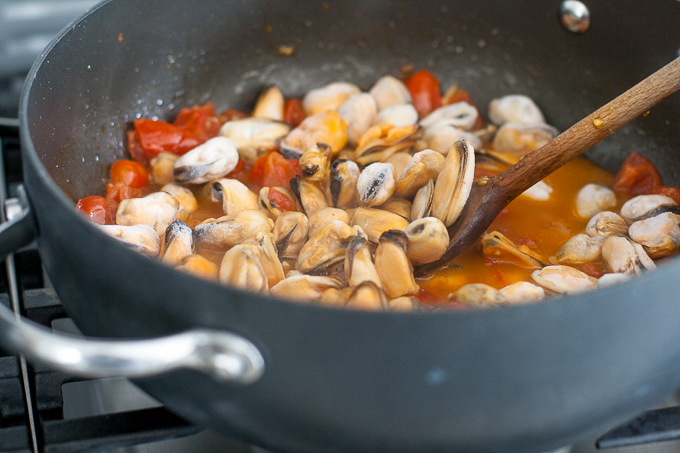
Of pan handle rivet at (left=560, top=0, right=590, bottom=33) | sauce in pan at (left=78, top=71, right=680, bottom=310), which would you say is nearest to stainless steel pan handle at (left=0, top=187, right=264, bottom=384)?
sauce in pan at (left=78, top=71, right=680, bottom=310)

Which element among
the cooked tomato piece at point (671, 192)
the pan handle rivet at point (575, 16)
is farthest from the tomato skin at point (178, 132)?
the cooked tomato piece at point (671, 192)

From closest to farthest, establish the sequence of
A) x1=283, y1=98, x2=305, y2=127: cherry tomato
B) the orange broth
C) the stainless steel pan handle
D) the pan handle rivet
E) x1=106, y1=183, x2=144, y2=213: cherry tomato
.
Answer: the stainless steel pan handle < the orange broth < x1=106, y1=183, x2=144, y2=213: cherry tomato < the pan handle rivet < x1=283, y1=98, x2=305, y2=127: cherry tomato

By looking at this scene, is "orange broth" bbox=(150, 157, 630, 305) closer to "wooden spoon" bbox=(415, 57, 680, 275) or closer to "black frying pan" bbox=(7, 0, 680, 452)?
"wooden spoon" bbox=(415, 57, 680, 275)

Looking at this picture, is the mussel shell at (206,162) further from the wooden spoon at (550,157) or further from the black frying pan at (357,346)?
the wooden spoon at (550,157)

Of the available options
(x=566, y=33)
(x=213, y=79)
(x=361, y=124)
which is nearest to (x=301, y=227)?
(x=361, y=124)

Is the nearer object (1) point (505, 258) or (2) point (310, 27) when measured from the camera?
(1) point (505, 258)

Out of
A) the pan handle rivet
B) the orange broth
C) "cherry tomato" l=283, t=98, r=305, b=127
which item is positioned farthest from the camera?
"cherry tomato" l=283, t=98, r=305, b=127

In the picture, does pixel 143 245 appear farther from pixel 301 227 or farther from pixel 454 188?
pixel 454 188
